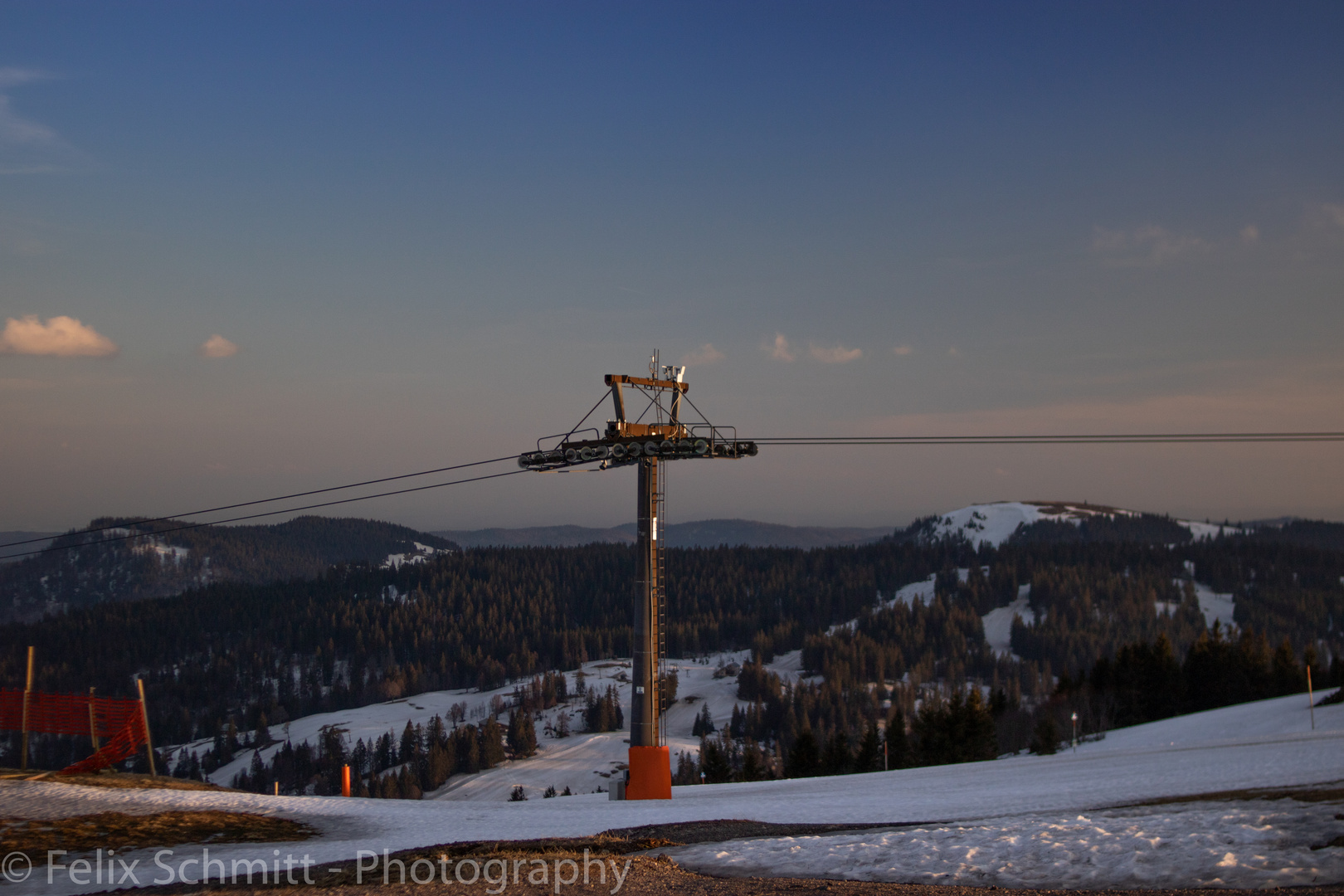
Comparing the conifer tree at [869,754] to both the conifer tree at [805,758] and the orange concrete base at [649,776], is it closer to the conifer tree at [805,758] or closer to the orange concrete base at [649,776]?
the conifer tree at [805,758]

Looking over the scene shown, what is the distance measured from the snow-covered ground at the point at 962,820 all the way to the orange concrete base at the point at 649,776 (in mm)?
1711

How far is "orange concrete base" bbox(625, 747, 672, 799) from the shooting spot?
95.8 feet

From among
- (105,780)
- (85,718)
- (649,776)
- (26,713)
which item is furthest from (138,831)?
(649,776)

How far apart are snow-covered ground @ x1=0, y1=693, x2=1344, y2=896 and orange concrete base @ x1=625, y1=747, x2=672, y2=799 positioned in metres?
1.71

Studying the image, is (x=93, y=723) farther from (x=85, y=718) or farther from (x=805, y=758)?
(x=805, y=758)

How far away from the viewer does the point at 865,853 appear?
15.3 m

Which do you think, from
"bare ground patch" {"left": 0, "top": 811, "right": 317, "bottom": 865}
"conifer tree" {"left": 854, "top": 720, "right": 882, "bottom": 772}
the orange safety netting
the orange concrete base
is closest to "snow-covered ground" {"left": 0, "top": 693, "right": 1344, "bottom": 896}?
"bare ground patch" {"left": 0, "top": 811, "right": 317, "bottom": 865}

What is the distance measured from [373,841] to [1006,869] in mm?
12469

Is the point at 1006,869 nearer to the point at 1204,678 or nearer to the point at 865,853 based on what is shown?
the point at 865,853

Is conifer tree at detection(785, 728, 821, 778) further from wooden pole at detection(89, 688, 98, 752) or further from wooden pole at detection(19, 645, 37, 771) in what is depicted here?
wooden pole at detection(19, 645, 37, 771)

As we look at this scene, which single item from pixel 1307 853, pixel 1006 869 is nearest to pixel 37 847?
pixel 1006 869

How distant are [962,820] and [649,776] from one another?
11.1m

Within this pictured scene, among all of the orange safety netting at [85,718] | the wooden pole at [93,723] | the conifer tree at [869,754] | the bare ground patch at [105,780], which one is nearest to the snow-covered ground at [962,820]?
the bare ground patch at [105,780]

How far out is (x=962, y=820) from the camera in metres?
21.2
